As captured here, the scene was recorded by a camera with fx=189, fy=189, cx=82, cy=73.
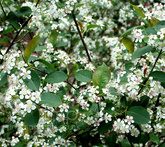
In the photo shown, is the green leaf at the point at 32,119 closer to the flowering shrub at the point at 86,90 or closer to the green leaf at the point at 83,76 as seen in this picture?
the flowering shrub at the point at 86,90

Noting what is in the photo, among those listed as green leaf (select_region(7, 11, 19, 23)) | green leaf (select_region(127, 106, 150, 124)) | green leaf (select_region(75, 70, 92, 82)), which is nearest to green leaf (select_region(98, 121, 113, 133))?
green leaf (select_region(127, 106, 150, 124))

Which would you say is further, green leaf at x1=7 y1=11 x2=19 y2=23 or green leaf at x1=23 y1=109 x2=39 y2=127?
green leaf at x1=7 y1=11 x2=19 y2=23

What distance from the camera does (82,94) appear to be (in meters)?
0.85

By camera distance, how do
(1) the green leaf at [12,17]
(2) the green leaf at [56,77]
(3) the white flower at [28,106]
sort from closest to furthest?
(3) the white flower at [28,106] < (2) the green leaf at [56,77] < (1) the green leaf at [12,17]

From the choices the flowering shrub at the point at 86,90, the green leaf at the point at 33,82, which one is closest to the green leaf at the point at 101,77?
the flowering shrub at the point at 86,90

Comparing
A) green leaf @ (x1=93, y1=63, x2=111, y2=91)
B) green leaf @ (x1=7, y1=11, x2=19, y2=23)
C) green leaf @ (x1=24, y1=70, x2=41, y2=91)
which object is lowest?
green leaf @ (x1=24, y1=70, x2=41, y2=91)

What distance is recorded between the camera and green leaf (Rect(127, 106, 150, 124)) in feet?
2.54

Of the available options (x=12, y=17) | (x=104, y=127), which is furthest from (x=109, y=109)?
(x=12, y=17)

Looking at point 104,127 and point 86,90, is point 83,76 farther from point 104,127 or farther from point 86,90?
point 104,127

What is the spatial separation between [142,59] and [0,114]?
1.07 metres

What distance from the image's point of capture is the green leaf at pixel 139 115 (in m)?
0.78

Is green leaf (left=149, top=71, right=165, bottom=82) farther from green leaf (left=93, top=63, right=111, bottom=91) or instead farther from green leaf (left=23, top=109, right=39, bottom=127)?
green leaf (left=23, top=109, right=39, bottom=127)

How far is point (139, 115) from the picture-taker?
2.60 ft

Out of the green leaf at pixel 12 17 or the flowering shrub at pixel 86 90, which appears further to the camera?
the green leaf at pixel 12 17
